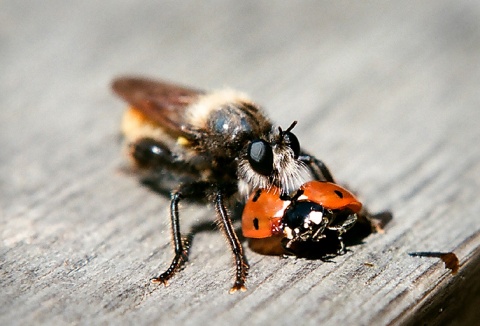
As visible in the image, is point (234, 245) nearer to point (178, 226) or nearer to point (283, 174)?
point (178, 226)

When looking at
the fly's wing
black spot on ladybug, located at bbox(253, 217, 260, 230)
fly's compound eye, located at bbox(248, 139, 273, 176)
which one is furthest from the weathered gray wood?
fly's compound eye, located at bbox(248, 139, 273, 176)

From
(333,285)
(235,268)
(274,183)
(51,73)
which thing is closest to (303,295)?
(333,285)

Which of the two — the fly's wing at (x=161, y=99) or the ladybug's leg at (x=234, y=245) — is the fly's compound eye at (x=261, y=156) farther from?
the fly's wing at (x=161, y=99)

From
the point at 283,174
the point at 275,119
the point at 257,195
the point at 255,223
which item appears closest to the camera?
the point at 255,223

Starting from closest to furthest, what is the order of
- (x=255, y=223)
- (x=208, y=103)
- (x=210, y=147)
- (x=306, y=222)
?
1. (x=306, y=222)
2. (x=255, y=223)
3. (x=210, y=147)
4. (x=208, y=103)

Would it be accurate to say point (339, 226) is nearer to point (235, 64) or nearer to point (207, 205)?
point (207, 205)

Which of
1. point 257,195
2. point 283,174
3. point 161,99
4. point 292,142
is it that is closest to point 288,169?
point 283,174

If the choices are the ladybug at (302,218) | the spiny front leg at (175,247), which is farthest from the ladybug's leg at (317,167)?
the spiny front leg at (175,247)
